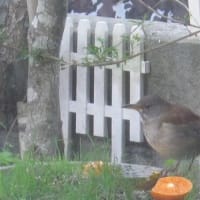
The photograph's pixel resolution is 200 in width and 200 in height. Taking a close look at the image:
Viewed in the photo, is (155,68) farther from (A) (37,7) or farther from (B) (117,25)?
(A) (37,7)

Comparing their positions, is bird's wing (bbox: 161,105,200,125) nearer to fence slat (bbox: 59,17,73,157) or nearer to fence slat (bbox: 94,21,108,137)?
fence slat (bbox: 94,21,108,137)

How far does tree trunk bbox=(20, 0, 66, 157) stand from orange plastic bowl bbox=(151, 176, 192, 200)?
5.50 feet

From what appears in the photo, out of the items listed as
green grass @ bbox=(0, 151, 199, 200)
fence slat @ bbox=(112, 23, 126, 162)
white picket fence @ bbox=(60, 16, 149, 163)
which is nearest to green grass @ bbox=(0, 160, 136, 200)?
green grass @ bbox=(0, 151, 199, 200)

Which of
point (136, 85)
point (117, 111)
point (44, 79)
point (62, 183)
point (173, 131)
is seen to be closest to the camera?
point (62, 183)

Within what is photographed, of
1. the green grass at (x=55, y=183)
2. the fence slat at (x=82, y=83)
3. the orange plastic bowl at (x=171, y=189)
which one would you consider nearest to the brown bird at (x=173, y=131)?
the green grass at (x=55, y=183)

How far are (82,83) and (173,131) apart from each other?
8.67 feet

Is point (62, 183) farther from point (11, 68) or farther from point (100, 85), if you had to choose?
point (11, 68)

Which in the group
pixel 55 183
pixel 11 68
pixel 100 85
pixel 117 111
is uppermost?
pixel 11 68

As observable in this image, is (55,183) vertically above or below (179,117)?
below

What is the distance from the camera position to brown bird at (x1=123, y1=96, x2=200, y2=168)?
599 centimetres

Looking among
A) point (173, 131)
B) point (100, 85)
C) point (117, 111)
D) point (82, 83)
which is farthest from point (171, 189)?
point (82, 83)

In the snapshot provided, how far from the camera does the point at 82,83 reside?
337 inches

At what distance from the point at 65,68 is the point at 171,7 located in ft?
3.33

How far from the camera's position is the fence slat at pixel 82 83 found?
27.8 ft
